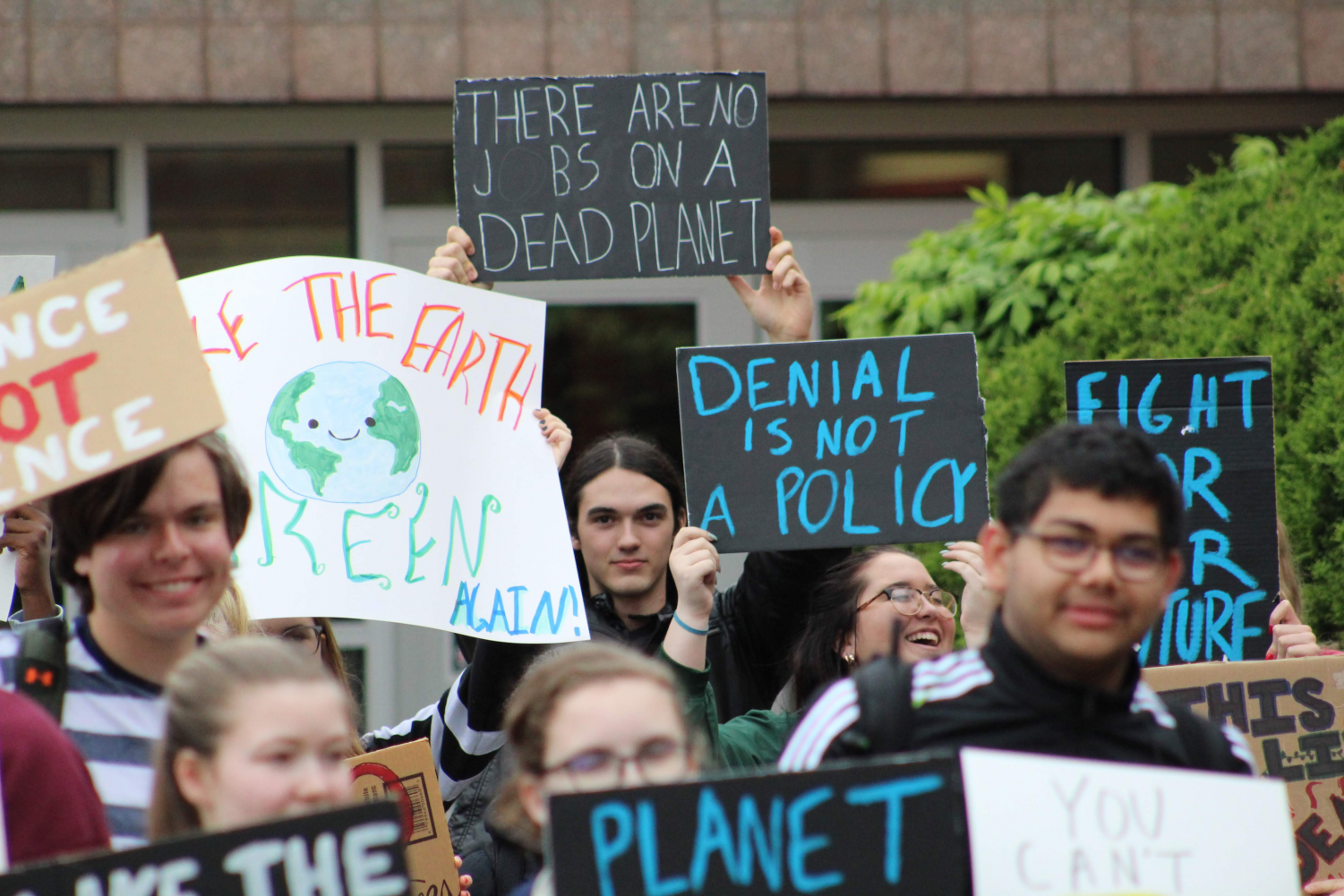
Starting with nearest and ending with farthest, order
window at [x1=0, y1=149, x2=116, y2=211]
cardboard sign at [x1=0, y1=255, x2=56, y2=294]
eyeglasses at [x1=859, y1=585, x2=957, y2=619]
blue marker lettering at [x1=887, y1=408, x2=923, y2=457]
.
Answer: eyeglasses at [x1=859, y1=585, x2=957, y2=619] < blue marker lettering at [x1=887, y1=408, x2=923, y2=457] < cardboard sign at [x1=0, y1=255, x2=56, y2=294] < window at [x1=0, y1=149, x2=116, y2=211]

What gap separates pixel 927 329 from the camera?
→ 18.9 ft

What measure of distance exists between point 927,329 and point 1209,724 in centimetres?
359

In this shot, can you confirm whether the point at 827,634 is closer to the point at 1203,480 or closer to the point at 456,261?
the point at 1203,480

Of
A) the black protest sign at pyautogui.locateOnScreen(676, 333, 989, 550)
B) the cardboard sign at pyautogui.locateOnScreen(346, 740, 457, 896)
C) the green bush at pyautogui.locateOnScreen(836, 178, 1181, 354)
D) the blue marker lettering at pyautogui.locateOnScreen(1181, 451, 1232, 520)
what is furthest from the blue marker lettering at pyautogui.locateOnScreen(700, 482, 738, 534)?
the green bush at pyautogui.locateOnScreen(836, 178, 1181, 354)

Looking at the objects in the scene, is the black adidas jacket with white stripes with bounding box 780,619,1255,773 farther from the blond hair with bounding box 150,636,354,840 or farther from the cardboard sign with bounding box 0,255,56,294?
the cardboard sign with bounding box 0,255,56,294

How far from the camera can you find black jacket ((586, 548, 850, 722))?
12.4 ft

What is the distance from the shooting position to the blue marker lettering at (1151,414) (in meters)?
3.54

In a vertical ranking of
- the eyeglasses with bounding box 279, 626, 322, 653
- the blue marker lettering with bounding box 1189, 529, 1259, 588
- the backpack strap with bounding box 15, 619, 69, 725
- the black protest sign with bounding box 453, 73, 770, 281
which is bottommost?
the backpack strap with bounding box 15, 619, 69, 725

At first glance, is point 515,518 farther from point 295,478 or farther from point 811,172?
point 811,172

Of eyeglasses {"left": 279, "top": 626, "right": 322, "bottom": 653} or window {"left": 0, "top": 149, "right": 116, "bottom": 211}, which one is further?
window {"left": 0, "top": 149, "right": 116, "bottom": 211}

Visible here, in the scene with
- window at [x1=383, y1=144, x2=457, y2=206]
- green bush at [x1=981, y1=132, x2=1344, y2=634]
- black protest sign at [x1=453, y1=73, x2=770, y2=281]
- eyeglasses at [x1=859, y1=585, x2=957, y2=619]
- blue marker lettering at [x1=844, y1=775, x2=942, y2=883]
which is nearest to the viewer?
blue marker lettering at [x1=844, y1=775, x2=942, y2=883]

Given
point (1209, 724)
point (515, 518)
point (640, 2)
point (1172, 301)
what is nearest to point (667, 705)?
point (1209, 724)

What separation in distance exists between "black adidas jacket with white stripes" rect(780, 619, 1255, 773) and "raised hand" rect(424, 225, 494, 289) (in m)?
1.96

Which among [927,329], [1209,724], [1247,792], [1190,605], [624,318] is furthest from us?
[624,318]
